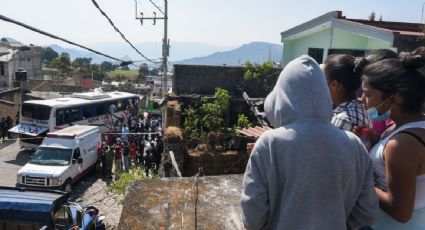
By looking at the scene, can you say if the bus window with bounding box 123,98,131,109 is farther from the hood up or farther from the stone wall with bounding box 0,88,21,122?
the hood up

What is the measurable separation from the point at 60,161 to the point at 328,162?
46.1 feet

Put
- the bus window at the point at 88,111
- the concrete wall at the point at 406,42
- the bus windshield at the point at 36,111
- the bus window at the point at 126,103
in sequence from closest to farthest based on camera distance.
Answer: the concrete wall at the point at 406,42, the bus windshield at the point at 36,111, the bus window at the point at 88,111, the bus window at the point at 126,103

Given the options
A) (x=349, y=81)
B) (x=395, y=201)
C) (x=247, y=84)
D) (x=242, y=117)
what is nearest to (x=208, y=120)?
(x=242, y=117)

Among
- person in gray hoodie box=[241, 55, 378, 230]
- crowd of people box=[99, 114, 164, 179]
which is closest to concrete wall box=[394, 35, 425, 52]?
person in gray hoodie box=[241, 55, 378, 230]

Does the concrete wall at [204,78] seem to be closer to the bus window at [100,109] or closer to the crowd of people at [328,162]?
the crowd of people at [328,162]

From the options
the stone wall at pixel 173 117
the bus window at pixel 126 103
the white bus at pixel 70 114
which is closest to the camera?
the stone wall at pixel 173 117

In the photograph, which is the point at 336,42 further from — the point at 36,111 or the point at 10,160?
the point at 10,160

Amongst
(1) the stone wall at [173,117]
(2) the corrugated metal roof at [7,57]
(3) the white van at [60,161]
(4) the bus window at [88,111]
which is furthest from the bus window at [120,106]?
(2) the corrugated metal roof at [7,57]

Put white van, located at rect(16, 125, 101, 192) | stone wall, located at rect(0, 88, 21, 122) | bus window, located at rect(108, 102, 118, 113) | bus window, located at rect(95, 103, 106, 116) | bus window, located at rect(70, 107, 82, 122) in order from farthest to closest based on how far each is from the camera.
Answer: stone wall, located at rect(0, 88, 21, 122), bus window, located at rect(108, 102, 118, 113), bus window, located at rect(95, 103, 106, 116), bus window, located at rect(70, 107, 82, 122), white van, located at rect(16, 125, 101, 192)

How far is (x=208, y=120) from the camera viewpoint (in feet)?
33.0

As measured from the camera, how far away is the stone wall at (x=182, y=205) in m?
2.40

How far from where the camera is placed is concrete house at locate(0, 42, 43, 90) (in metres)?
37.3

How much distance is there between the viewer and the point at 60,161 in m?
14.2

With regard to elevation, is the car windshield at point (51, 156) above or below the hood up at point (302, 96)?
below
